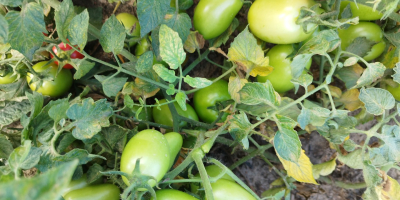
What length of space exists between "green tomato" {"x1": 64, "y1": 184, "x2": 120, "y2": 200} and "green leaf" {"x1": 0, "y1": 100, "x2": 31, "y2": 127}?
0.24 metres

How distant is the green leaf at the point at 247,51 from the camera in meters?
0.55

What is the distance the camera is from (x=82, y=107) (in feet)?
1.59

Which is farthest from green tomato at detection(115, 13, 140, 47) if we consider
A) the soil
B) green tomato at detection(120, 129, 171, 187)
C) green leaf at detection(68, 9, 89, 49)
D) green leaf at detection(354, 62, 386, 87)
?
green leaf at detection(354, 62, 386, 87)

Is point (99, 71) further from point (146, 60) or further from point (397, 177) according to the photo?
point (397, 177)

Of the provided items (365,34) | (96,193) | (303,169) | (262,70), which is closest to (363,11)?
(365,34)

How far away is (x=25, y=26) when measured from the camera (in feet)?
1.50

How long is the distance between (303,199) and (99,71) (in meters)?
0.75

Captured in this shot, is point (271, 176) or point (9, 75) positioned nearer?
point (9, 75)

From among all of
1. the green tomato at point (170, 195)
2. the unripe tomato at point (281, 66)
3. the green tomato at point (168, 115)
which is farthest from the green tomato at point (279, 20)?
the green tomato at point (170, 195)

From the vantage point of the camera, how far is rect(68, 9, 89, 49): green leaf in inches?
19.0

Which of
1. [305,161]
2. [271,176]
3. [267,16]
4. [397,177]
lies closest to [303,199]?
[271,176]

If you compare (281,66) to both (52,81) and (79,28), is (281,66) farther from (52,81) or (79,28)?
(52,81)

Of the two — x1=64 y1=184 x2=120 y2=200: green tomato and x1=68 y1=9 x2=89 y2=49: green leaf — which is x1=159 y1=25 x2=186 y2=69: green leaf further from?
x1=64 y1=184 x2=120 y2=200: green tomato

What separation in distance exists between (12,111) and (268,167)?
743 millimetres
